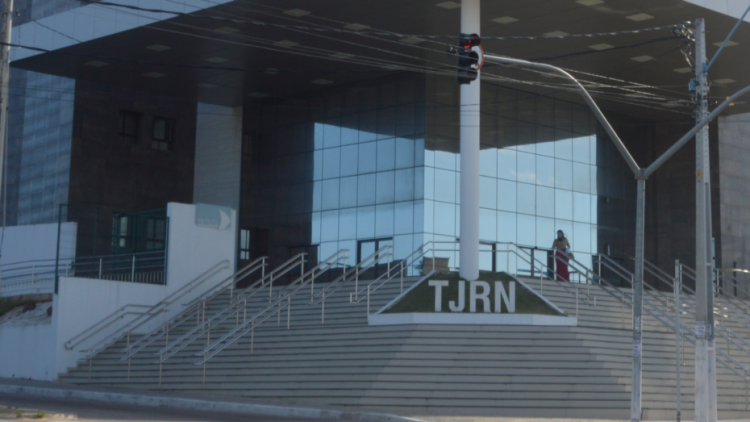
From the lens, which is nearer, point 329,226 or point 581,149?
point 329,226

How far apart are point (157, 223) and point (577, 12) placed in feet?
45.7

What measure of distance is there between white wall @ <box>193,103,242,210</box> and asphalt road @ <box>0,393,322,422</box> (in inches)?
748

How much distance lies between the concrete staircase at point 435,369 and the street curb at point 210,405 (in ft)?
4.51

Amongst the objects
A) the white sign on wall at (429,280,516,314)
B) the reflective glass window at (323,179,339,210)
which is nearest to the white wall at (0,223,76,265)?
the reflective glass window at (323,179,339,210)

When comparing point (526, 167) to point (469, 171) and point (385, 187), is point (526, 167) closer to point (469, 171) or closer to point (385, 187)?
point (385, 187)

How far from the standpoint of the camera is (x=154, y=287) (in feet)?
92.6

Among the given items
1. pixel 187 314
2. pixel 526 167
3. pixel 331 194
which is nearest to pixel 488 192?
pixel 526 167

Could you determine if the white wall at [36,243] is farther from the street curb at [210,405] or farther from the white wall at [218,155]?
the white wall at [218,155]

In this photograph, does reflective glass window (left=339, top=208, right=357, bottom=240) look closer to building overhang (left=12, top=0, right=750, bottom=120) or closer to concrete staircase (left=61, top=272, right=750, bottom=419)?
building overhang (left=12, top=0, right=750, bottom=120)

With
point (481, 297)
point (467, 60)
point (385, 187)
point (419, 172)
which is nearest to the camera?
point (467, 60)

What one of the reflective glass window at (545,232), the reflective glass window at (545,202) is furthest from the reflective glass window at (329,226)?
the reflective glass window at (545,202)

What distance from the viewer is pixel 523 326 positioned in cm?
2338

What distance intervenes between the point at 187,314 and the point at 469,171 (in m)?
9.14

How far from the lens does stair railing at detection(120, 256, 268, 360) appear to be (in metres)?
25.8
